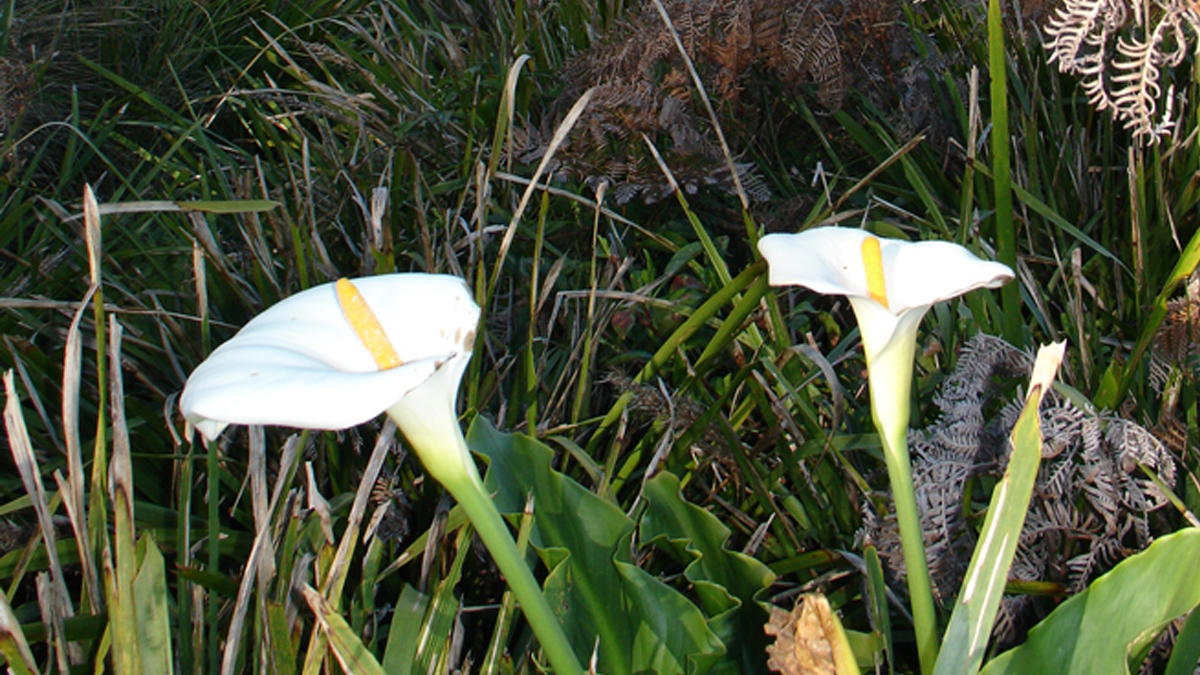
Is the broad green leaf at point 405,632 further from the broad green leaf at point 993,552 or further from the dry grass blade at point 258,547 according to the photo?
the broad green leaf at point 993,552

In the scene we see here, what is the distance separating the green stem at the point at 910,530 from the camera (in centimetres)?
63

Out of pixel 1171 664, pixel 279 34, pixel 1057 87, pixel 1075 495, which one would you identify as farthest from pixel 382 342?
pixel 279 34

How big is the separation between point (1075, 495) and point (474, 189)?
3.19 feet

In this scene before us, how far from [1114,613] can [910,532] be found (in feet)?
0.51

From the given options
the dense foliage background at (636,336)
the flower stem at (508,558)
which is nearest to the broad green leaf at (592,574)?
the dense foliage background at (636,336)

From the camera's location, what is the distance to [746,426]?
3.82ft

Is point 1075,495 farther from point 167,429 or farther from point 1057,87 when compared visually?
point 167,429

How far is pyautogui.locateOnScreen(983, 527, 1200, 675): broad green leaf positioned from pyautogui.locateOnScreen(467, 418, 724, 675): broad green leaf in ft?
0.73

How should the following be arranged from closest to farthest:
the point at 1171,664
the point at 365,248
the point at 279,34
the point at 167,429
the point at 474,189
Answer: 1. the point at 1171,664
2. the point at 167,429
3. the point at 365,248
4. the point at 474,189
5. the point at 279,34

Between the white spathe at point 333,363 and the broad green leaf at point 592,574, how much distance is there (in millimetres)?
228

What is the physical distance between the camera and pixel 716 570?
33.0 inches

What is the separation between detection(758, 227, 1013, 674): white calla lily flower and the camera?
2.03 ft

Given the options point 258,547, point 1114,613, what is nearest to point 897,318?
point 1114,613

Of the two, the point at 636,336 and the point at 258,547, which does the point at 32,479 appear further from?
the point at 636,336
